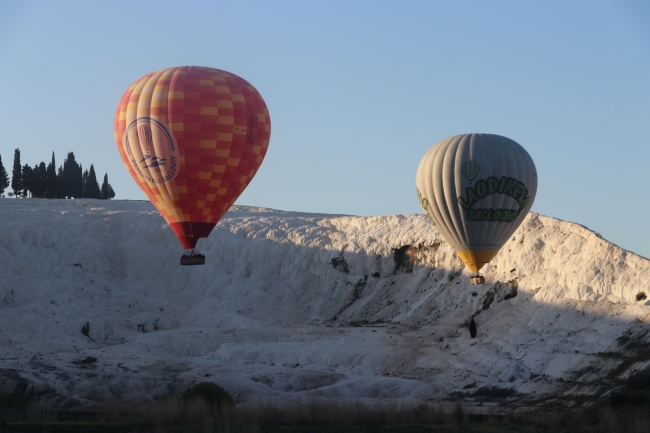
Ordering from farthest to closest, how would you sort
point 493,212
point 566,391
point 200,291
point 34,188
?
point 34,188
point 200,291
point 493,212
point 566,391

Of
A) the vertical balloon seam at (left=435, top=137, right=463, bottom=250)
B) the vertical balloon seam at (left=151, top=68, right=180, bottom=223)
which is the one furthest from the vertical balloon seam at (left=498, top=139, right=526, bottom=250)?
the vertical balloon seam at (left=151, top=68, right=180, bottom=223)

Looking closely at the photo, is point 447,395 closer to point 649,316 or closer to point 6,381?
point 649,316

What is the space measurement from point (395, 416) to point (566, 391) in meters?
12.1

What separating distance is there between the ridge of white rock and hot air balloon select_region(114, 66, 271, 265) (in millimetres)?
8264

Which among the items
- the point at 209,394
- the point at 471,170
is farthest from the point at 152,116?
the point at 471,170

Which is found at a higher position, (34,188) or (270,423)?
(34,188)

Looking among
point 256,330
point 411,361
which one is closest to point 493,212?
point 411,361

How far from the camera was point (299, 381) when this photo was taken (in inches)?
1822

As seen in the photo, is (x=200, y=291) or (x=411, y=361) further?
(x=200, y=291)

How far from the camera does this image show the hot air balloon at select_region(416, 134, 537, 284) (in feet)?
160

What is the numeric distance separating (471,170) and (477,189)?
39.1 inches

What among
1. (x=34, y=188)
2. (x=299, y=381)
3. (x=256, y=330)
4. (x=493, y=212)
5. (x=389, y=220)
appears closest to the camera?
(x=299, y=381)

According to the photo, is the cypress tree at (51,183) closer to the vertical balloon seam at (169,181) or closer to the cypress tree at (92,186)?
the cypress tree at (92,186)

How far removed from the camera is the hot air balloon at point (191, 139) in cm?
4416
